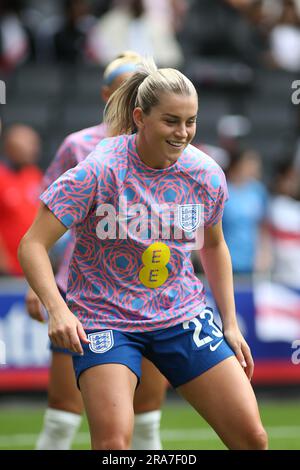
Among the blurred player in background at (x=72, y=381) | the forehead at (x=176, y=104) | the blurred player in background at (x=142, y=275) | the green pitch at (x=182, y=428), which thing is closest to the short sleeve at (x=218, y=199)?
the blurred player in background at (x=142, y=275)

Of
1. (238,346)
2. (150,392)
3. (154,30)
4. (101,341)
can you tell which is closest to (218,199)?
(238,346)

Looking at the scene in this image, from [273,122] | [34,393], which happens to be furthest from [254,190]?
[273,122]

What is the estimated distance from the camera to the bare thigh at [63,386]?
528cm

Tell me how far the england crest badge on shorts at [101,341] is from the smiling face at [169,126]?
2.38 feet

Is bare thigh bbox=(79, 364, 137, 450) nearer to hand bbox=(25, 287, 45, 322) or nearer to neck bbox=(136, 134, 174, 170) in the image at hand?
neck bbox=(136, 134, 174, 170)

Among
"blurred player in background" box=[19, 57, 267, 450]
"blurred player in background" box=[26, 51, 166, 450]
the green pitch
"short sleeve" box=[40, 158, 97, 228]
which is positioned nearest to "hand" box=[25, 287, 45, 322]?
"blurred player in background" box=[26, 51, 166, 450]

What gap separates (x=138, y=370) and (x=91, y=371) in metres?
0.21

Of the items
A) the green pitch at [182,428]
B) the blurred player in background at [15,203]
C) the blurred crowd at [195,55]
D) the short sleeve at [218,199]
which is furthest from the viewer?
the blurred crowd at [195,55]

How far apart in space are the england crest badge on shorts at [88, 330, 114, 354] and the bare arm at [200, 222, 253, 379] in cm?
55

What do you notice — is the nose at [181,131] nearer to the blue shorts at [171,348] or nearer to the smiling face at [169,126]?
the smiling face at [169,126]

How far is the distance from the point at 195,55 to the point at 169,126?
9.17 meters

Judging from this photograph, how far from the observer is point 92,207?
427 centimetres

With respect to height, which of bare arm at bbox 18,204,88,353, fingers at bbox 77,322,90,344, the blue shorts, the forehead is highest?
the forehead

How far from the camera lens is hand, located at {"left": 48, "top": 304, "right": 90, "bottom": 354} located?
4043 mm
